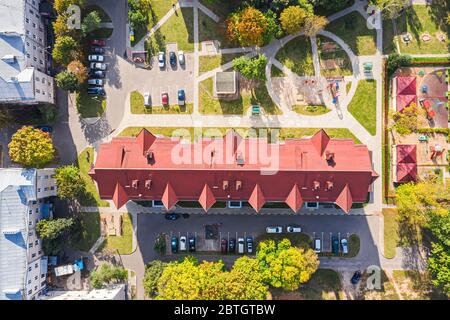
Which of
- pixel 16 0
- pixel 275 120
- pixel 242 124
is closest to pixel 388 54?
pixel 275 120

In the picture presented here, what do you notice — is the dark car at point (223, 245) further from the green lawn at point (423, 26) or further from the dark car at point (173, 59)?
the green lawn at point (423, 26)

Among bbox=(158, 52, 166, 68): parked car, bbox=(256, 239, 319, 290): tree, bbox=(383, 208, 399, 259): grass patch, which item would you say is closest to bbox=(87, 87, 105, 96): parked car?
bbox=(158, 52, 166, 68): parked car

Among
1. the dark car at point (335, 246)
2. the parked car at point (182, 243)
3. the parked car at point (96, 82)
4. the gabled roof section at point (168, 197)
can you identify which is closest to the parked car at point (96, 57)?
the parked car at point (96, 82)

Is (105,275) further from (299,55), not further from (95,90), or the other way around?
(299,55)

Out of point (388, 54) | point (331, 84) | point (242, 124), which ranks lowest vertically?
point (242, 124)

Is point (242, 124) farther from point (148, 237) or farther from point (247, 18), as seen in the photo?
point (148, 237)

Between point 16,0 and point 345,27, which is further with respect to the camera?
point 345,27

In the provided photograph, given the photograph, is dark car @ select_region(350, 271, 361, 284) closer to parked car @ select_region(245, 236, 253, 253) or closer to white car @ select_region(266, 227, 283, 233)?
white car @ select_region(266, 227, 283, 233)

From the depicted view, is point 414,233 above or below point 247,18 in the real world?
below
